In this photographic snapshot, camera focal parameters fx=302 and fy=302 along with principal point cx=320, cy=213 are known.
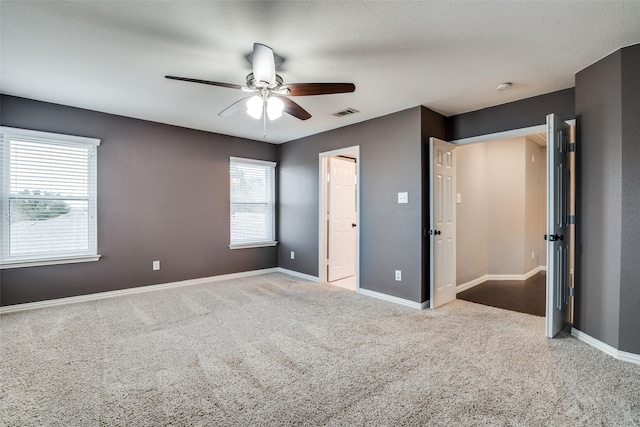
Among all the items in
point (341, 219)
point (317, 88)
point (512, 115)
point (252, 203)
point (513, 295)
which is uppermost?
point (512, 115)

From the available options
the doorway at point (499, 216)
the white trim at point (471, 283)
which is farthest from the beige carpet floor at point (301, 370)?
the doorway at point (499, 216)

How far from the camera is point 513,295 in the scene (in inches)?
164

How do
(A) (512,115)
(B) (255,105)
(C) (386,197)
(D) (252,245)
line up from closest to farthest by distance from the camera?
(B) (255,105) → (A) (512,115) → (C) (386,197) → (D) (252,245)

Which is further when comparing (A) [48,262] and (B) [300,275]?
(B) [300,275]

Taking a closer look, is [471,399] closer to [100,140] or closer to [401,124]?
[401,124]

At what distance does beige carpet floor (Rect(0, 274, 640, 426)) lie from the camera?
1.71 meters

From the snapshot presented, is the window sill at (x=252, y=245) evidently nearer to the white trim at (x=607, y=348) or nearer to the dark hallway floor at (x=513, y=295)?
the dark hallway floor at (x=513, y=295)

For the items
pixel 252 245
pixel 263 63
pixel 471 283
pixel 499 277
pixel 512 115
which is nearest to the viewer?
pixel 263 63

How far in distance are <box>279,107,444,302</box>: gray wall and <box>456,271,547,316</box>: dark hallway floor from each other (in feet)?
3.51

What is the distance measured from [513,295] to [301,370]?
343cm

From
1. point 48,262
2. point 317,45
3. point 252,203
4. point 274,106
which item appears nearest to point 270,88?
point 274,106

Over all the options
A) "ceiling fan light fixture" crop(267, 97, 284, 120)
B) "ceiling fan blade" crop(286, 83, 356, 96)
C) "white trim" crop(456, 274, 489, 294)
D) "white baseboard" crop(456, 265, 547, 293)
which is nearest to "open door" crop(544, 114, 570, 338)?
"white trim" crop(456, 274, 489, 294)

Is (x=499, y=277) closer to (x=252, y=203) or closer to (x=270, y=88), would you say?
(x=252, y=203)

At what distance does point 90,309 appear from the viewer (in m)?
3.49
